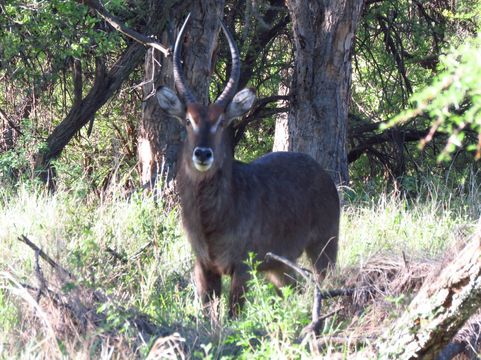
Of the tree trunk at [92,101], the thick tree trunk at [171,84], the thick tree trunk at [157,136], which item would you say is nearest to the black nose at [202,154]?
the thick tree trunk at [171,84]

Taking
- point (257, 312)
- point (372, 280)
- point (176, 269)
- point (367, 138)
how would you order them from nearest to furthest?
point (257, 312), point (372, 280), point (176, 269), point (367, 138)

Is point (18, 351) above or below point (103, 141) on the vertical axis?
below

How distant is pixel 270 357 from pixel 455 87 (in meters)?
2.16

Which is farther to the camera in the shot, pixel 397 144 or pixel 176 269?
pixel 397 144

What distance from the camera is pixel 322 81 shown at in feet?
34.7

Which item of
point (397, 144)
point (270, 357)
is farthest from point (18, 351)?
point (397, 144)

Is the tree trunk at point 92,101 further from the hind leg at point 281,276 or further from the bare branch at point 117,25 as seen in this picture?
the hind leg at point 281,276

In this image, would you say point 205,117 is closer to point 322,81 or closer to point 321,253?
point 321,253

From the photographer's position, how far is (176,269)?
23.3 feet

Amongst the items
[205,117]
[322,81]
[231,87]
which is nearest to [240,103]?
[231,87]

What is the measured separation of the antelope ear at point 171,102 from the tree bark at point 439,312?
2.70 m

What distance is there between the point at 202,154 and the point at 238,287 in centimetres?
96

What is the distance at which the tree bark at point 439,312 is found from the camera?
160 inches

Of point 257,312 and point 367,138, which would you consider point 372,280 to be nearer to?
point 257,312
